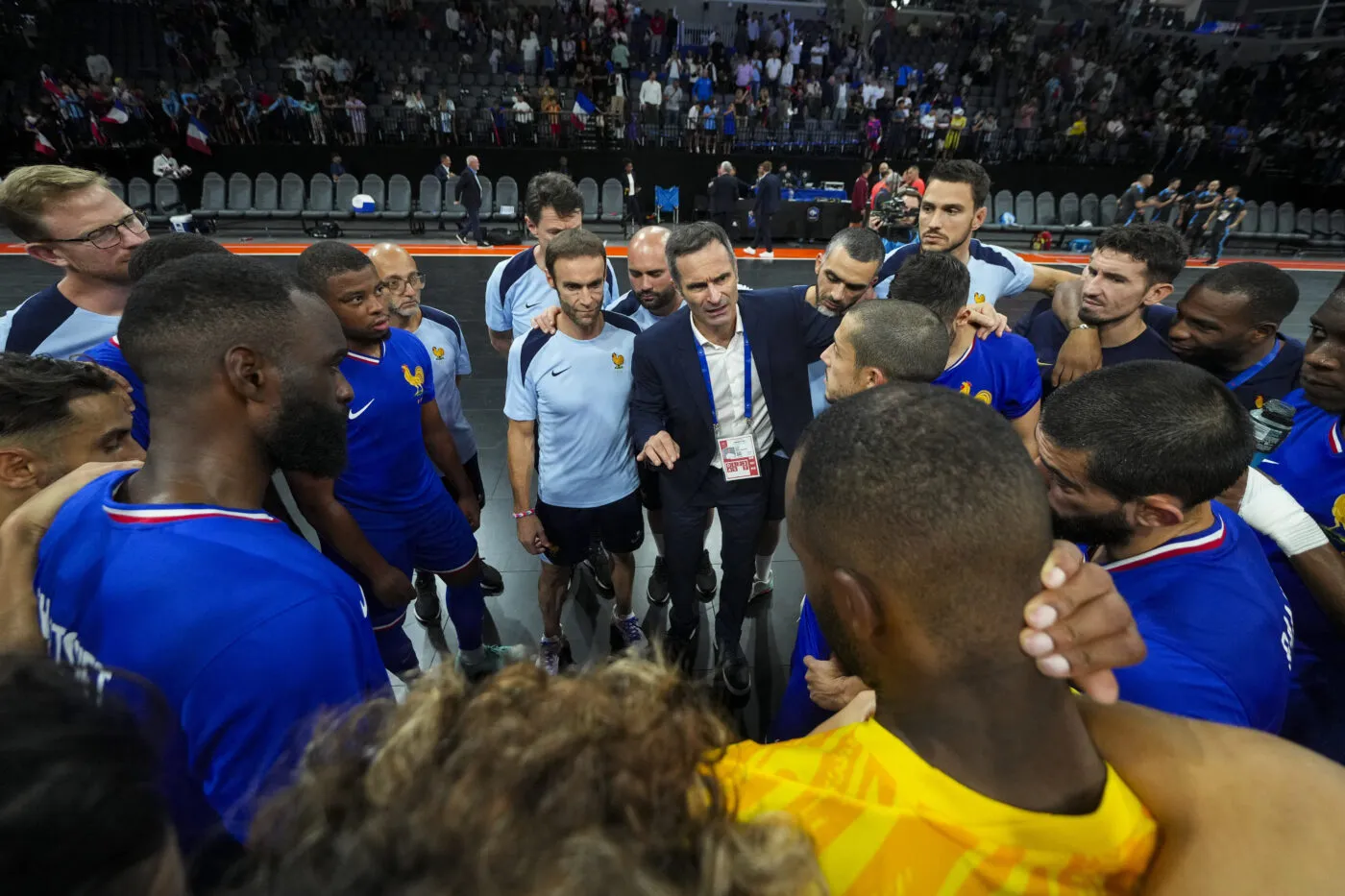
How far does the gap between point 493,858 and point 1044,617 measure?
0.72 m

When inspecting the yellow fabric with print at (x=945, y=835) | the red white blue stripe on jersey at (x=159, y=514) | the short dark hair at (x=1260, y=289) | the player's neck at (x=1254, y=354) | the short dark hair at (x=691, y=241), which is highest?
the short dark hair at (x=691, y=241)

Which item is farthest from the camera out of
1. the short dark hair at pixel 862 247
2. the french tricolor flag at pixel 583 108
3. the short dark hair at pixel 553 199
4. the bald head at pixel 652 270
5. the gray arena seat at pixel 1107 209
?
the gray arena seat at pixel 1107 209

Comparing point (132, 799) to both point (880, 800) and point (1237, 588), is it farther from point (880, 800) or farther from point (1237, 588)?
point (1237, 588)

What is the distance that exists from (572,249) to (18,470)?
73.5 inches

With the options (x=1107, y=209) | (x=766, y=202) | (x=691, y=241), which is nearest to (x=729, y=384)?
(x=691, y=241)

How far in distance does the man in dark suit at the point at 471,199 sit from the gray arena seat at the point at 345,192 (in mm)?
2147

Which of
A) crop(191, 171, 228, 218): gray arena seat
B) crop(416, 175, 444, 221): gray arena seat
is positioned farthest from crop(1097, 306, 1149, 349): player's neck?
crop(191, 171, 228, 218): gray arena seat

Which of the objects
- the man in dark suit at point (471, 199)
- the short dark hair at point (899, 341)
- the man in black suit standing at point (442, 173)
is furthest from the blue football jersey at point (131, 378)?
the man in black suit standing at point (442, 173)

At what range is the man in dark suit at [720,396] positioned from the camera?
254cm

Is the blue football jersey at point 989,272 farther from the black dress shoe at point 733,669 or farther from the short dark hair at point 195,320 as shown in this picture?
the short dark hair at point 195,320

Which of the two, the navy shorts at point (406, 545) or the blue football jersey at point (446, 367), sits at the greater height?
the blue football jersey at point (446, 367)

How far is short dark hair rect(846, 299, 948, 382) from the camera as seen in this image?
1.90 m

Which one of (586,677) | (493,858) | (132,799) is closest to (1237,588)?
(586,677)

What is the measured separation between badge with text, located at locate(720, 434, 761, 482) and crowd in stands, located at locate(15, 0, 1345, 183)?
43.2ft
